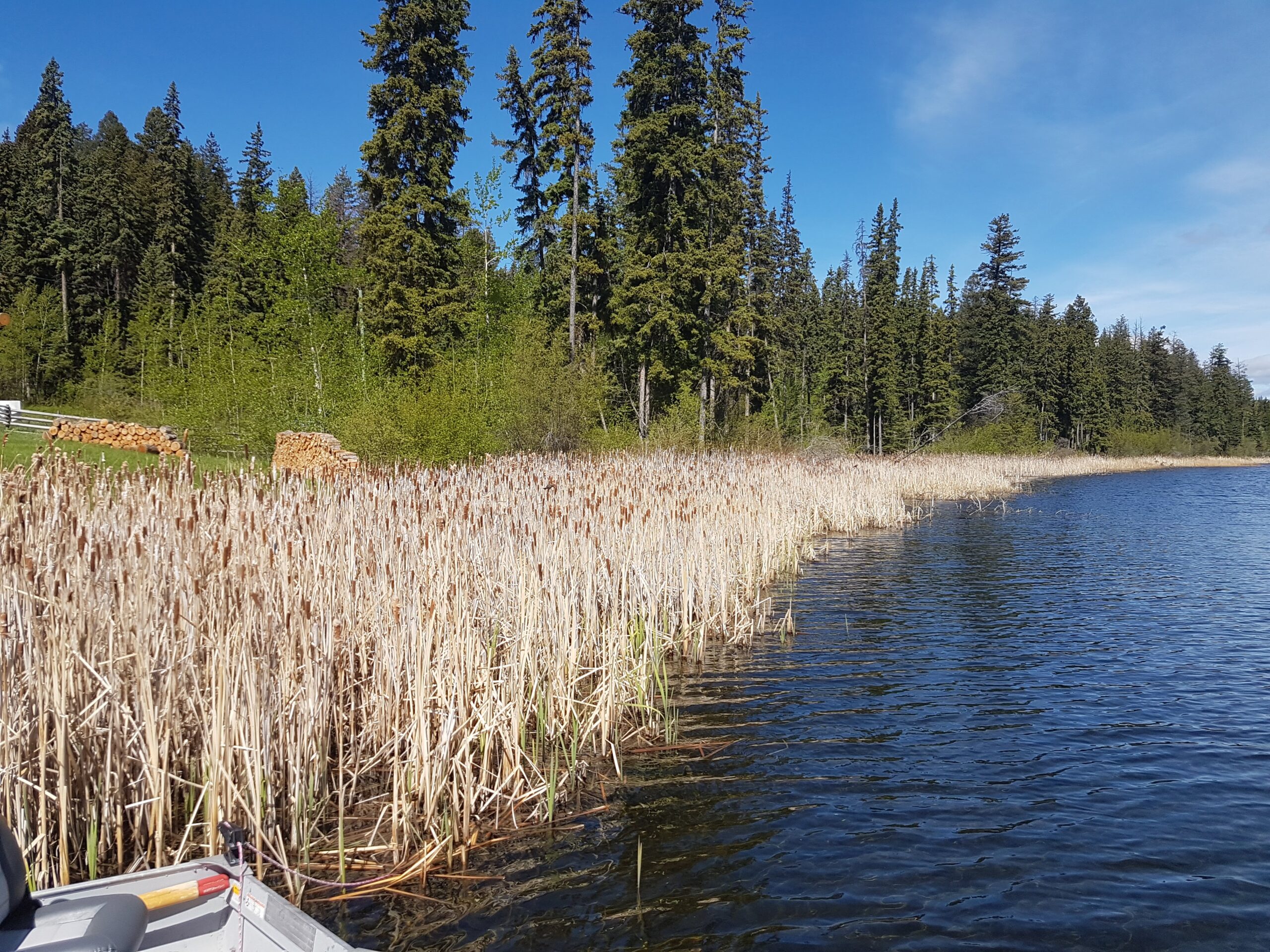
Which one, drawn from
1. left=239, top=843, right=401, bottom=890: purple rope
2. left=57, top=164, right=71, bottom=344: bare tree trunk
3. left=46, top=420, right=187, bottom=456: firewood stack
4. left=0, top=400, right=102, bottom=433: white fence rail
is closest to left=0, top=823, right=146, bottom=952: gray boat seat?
left=239, top=843, right=401, bottom=890: purple rope

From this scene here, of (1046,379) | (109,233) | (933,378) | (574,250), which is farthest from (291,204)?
(1046,379)

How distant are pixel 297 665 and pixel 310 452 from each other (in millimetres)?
13559

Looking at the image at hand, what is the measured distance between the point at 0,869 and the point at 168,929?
507 millimetres

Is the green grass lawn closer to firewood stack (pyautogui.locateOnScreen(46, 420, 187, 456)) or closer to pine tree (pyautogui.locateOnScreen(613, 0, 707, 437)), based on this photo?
firewood stack (pyautogui.locateOnScreen(46, 420, 187, 456))

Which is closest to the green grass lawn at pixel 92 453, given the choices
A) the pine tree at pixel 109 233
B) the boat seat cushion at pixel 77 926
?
the boat seat cushion at pixel 77 926

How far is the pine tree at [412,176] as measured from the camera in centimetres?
2628

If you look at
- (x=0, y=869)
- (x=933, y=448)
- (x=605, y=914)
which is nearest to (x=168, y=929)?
(x=0, y=869)

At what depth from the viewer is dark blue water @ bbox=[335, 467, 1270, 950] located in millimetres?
3430

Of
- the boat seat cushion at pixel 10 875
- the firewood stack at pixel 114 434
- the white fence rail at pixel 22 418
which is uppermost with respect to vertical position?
the white fence rail at pixel 22 418

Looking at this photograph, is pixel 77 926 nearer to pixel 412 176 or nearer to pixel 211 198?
pixel 412 176

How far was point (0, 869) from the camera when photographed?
2.21 m

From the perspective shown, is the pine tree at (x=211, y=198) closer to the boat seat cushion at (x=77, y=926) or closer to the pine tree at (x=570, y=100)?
the pine tree at (x=570, y=100)

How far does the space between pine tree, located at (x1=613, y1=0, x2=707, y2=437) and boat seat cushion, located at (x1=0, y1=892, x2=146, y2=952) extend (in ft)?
83.2

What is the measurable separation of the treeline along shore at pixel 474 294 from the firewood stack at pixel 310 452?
0.73m
